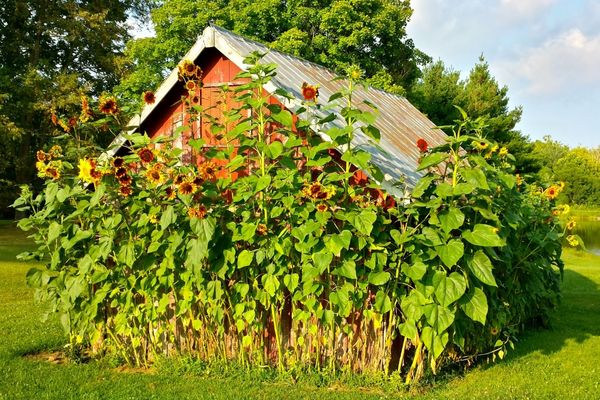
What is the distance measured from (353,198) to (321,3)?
73.3 ft

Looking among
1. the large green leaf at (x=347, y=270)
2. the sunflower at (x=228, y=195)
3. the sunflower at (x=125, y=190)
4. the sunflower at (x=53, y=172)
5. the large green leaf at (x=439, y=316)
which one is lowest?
the large green leaf at (x=439, y=316)

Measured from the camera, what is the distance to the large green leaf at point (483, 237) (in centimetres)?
408

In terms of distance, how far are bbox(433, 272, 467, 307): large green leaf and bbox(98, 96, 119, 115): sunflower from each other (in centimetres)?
312

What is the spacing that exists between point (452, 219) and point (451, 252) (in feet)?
0.87

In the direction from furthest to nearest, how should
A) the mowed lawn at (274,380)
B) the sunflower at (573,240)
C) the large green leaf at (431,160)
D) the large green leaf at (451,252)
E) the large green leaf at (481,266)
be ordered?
1. the sunflower at (573,240)
2. the mowed lawn at (274,380)
3. the large green leaf at (431,160)
4. the large green leaf at (481,266)
5. the large green leaf at (451,252)

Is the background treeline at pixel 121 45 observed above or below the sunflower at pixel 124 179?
above

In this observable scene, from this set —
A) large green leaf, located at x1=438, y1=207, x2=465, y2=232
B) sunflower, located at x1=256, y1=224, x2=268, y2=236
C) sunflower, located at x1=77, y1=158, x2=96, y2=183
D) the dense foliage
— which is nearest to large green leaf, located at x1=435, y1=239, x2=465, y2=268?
the dense foliage

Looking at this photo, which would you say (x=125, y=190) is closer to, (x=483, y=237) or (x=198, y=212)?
(x=198, y=212)

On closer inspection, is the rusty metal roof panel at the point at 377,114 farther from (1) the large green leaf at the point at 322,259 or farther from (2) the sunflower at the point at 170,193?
(2) the sunflower at the point at 170,193

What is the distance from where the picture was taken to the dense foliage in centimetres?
427

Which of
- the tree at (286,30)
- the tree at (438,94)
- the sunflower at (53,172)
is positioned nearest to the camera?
the sunflower at (53,172)

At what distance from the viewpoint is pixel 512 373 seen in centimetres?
525

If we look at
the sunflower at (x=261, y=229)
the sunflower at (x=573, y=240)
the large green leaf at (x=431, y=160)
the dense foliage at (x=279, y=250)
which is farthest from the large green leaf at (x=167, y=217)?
the sunflower at (x=573, y=240)

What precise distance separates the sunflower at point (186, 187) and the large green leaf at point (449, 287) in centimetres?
206
